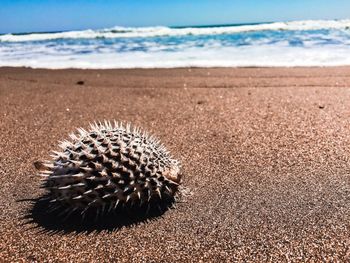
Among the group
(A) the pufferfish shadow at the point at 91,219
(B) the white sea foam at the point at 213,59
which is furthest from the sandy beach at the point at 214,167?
(B) the white sea foam at the point at 213,59

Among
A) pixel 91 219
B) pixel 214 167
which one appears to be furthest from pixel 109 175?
pixel 214 167

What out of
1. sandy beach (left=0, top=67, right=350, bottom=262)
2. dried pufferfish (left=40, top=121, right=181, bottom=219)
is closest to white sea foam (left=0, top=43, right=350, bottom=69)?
sandy beach (left=0, top=67, right=350, bottom=262)

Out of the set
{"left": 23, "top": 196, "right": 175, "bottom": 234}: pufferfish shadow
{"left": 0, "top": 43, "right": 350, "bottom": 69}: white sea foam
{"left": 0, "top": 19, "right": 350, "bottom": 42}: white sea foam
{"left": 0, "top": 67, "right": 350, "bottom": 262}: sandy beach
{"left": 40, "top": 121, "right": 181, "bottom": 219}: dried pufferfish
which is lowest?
{"left": 0, "top": 19, "right": 350, "bottom": 42}: white sea foam

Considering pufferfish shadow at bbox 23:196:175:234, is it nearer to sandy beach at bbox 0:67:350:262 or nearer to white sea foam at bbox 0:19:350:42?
sandy beach at bbox 0:67:350:262

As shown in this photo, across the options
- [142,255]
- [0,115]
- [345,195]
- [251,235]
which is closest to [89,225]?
[142,255]

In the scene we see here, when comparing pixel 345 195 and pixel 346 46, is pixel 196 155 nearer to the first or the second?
pixel 345 195

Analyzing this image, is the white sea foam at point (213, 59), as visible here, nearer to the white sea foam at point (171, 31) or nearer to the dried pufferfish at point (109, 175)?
the dried pufferfish at point (109, 175)
